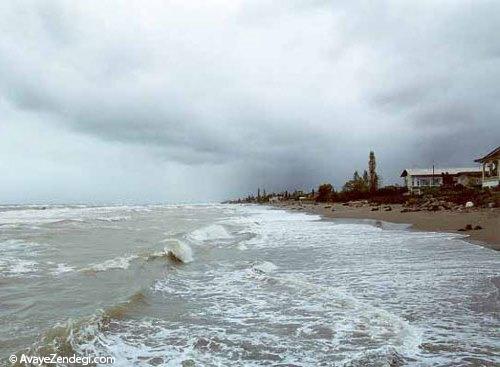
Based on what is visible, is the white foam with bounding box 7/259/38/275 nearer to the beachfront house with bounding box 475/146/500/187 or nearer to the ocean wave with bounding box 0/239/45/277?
the ocean wave with bounding box 0/239/45/277

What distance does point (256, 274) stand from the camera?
39.1 ft

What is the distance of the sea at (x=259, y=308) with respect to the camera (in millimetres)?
5871

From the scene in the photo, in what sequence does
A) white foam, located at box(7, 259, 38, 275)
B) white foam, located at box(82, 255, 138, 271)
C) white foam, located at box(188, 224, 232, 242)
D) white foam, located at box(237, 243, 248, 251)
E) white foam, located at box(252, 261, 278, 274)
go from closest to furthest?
1. white foam, located at box(7, 259, 38, 275)
2. white foam, located at box(252, 261, 278, 274)
3. white foam, located at box(82, 255, 138, 271)
4. white foam, located at box(237, 243, 248, 251)
5. white foam, located at box(188, 224, 232, 242)

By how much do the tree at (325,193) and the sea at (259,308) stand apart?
86.5 meters

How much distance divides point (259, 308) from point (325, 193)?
327ft

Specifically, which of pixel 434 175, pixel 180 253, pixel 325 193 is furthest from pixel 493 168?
pixel 325 193

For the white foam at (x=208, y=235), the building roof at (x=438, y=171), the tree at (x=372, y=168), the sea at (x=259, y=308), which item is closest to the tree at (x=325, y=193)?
the tree at (x=372, y=168)

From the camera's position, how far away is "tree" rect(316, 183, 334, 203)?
102 m

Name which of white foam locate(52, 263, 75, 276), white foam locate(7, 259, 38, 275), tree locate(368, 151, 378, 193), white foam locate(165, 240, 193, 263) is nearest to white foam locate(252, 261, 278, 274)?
white foam locate(165, 240, 193, 263)

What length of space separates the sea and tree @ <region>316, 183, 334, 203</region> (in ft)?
284

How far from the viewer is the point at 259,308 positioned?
8.33m

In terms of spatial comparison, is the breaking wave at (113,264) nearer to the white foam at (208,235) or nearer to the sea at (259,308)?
the sea at (259,308)

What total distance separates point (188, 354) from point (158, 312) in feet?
7.95

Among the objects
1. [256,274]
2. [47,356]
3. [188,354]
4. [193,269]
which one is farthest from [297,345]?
[193,269]
